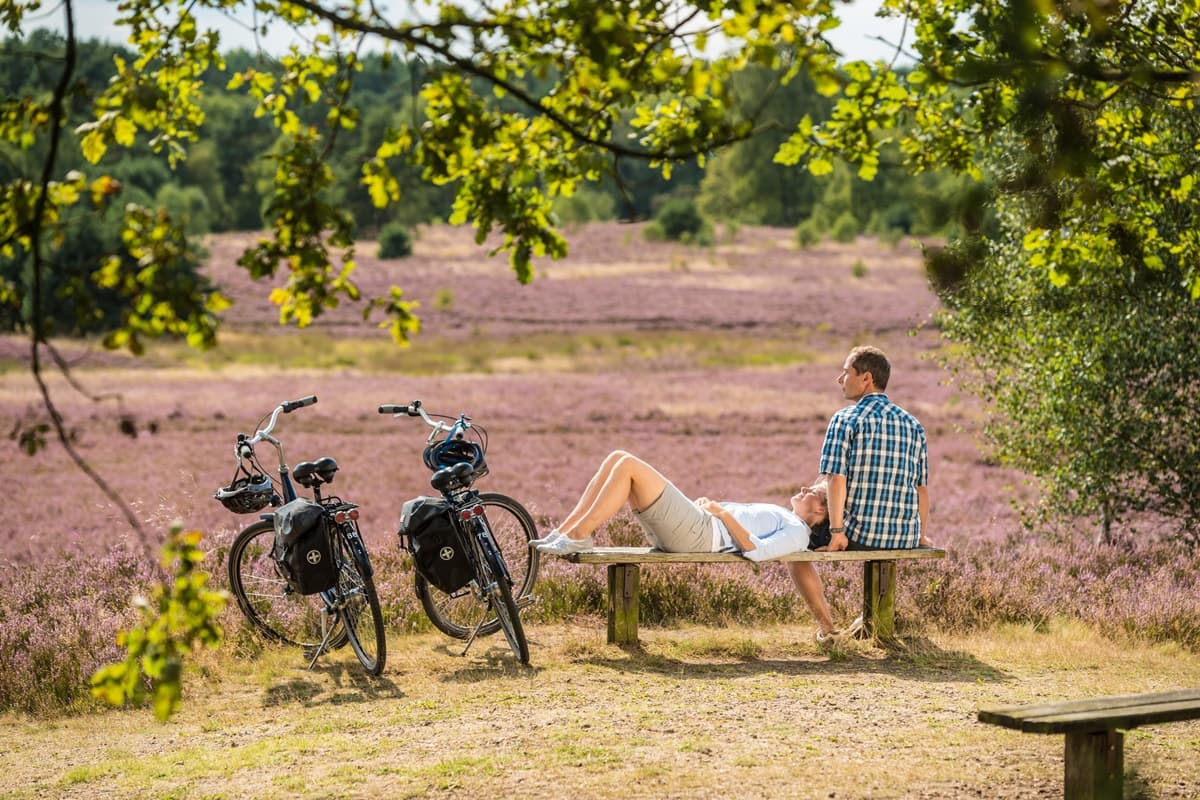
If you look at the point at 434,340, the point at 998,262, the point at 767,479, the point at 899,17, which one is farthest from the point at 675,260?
the point at 899,17

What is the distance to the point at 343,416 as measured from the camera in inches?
1085

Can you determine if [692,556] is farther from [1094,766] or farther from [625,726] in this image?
[1094,766]

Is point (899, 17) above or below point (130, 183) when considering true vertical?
below

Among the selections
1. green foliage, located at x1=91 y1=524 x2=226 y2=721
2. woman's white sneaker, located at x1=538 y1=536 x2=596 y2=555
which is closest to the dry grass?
A: woman's white sneaker, located at x1=538 y1=536 x2=596 y2=555

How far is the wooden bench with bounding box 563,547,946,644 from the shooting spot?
24.7ft

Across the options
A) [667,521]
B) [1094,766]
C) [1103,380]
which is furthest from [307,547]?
[1103,380]

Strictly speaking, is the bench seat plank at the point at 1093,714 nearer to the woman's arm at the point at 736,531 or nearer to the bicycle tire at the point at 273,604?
the woman's arm at the point at 736,531

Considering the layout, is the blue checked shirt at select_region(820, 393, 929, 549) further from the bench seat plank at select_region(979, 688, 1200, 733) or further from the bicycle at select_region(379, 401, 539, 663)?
the bench seat plank at select_region(979, 688, 1200, 733)

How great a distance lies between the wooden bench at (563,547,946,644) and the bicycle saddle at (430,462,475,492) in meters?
0.74

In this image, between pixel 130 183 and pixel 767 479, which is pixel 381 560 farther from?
pixel 130 183

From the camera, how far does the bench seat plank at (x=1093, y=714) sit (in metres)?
4.47

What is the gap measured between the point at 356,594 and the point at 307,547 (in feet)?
1.31

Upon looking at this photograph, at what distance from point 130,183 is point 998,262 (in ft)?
254

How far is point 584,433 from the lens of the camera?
1011 inches
